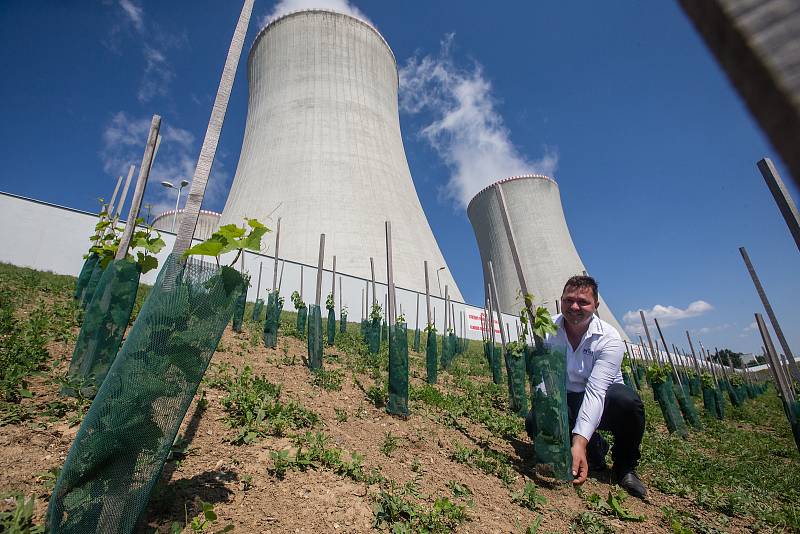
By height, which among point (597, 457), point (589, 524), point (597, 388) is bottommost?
point (589, 524)

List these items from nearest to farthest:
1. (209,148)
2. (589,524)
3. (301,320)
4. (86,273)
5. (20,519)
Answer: (20,519) → (209,148) → (589,524) → (86,273) → (301,320)

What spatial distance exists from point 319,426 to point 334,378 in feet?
5.92

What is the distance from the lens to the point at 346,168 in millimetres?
16203

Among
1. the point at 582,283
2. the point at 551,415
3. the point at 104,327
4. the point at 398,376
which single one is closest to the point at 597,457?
the point at 551,415

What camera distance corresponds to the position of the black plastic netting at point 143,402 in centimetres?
153

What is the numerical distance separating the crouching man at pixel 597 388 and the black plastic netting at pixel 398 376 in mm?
1558

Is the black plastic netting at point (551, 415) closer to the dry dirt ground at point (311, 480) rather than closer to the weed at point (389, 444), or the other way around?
the dry dirt ground at point (311, 480)

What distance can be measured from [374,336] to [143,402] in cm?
857

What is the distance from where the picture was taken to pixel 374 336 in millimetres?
10125

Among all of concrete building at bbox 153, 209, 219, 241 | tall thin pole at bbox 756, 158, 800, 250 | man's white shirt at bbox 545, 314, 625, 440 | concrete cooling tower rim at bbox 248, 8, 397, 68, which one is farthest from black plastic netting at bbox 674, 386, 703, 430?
concrete building at bbox 153, 209, 219, 241

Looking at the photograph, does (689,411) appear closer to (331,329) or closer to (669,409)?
(669,409)

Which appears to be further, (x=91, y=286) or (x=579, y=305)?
(x=91, y=286)

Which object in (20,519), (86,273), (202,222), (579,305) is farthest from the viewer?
(202,222)

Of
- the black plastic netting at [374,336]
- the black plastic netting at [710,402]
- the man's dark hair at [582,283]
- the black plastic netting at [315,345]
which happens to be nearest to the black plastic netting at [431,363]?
the black plastic netting at [315,345]
